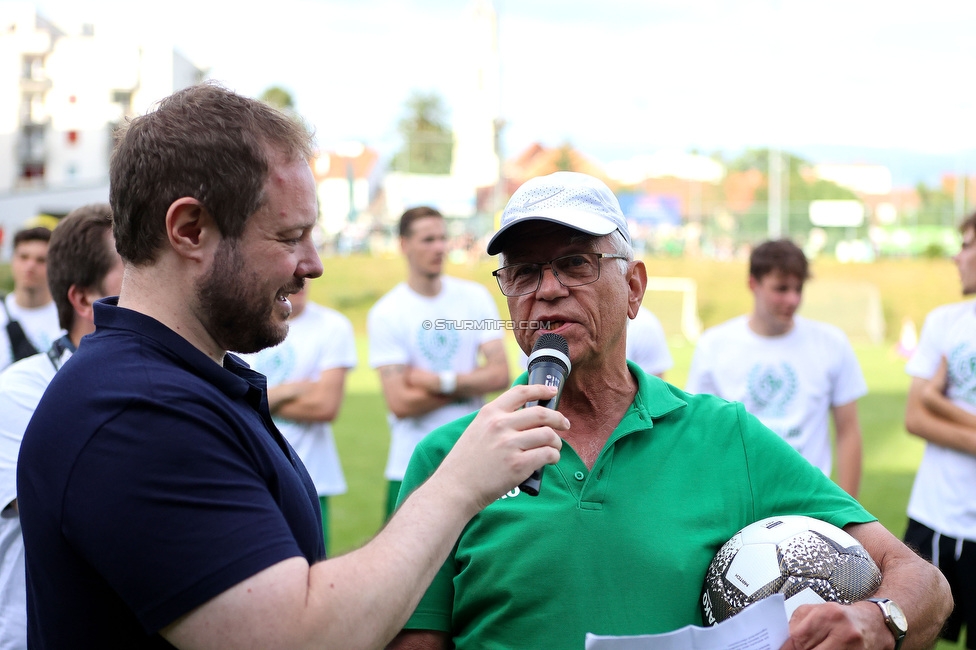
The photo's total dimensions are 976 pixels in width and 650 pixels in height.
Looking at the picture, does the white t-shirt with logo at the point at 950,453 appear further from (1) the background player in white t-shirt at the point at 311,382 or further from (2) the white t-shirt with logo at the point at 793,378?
(1) the background player in white t-shirt at the point at 311,382

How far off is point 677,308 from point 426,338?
31634 mm

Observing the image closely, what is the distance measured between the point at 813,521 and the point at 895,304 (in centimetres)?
3886

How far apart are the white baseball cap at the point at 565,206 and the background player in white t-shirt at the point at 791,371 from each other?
3537 mm

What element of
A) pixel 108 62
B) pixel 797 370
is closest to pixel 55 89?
pixel 108 62

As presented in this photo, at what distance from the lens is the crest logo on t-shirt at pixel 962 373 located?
518 centimetres

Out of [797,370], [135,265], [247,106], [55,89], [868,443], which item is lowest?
[868,443]

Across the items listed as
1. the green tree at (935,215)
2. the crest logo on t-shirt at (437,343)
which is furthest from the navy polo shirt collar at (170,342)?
the green tree at (935,215)

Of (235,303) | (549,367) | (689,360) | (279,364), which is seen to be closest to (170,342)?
(235,303)

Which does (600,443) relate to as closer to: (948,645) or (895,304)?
(948,645)

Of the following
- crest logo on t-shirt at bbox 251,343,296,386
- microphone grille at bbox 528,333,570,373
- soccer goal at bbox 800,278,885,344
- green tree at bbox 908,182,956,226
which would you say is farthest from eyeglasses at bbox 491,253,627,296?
green tree at bbox 908,182,956,226

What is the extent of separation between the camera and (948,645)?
6.25 metres

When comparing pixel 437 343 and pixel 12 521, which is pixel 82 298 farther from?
pixel 437 343

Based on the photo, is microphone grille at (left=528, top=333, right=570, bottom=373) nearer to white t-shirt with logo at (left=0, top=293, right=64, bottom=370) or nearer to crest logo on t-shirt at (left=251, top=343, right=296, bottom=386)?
crest logo on t-shirt at (left=251, top=343, right=296, bottom=386)

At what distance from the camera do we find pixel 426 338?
6.86 meters
